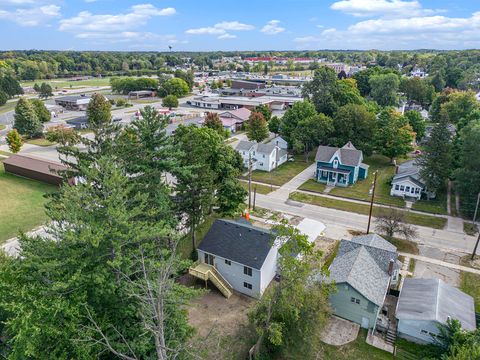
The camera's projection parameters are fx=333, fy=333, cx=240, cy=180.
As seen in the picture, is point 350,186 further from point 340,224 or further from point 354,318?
point 354,318

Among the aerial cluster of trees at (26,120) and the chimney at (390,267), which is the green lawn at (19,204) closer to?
the aerial cluster of trees at (26,120)

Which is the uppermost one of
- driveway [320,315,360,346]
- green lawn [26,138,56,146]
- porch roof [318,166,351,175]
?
porch roof [318,166,351,175]

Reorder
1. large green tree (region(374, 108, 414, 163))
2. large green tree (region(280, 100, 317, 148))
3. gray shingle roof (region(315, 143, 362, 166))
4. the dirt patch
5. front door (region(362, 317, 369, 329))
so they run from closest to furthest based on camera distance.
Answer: the dirt patch → front door (region(362, 317, 369, 329)) → gray shingle roof (region(315, 143, 362, 166)) → large green tree (region(374, 108, 414, 163)) → large green tree (region(280, 100, 317, 148))

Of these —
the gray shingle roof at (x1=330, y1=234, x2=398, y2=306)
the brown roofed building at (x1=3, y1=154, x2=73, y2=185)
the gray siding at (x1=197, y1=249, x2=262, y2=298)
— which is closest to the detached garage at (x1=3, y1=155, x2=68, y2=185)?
the brown roofed building at (x1=3, y1=154, x2=73, y2=185)

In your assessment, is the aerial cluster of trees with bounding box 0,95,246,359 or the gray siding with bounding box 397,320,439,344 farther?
the gray siding with bounding box 397,320,439,344

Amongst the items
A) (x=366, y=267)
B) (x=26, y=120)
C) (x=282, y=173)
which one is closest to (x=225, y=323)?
(x=366, y=267)

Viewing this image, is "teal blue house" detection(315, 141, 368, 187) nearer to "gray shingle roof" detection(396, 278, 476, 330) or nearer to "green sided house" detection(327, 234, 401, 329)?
"green sided house" detection(327, 234, 401, 329)
